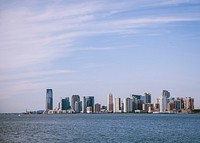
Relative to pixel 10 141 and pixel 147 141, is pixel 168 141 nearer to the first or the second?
pixel 147 141

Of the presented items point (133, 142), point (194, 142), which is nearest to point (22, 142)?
point (133, 142)

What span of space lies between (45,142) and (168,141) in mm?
22997

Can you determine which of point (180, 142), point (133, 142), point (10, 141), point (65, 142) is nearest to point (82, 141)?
point (65, 142)

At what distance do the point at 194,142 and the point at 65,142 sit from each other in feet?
77.7

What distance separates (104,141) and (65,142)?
7424 mm

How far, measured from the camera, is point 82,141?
64.6m

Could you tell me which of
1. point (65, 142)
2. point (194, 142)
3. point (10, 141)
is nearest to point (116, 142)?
point (65, 142)

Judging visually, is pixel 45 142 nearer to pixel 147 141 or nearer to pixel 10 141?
pixel 10 141

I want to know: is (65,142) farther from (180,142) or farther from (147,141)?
(180,142)

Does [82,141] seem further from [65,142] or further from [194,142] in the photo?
[194,142]

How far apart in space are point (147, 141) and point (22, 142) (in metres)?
23.0

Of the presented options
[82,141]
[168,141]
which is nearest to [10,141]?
[82,141]

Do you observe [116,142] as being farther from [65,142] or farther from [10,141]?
[10,141]

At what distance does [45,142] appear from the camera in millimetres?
62312
